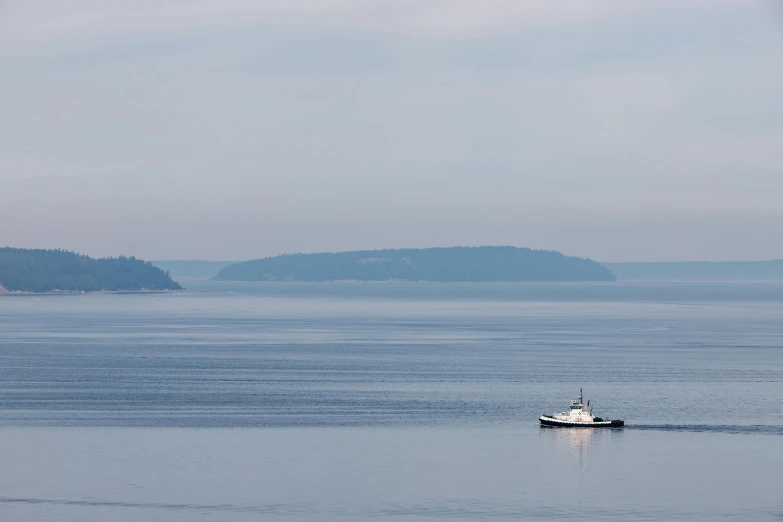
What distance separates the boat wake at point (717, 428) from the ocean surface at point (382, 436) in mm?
145

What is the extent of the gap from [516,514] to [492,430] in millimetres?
20336

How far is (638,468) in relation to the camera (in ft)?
193

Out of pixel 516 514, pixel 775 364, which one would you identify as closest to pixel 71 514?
pixel 516 514

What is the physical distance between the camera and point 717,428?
7025 cm

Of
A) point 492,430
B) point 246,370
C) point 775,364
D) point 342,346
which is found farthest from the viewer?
point 342,346

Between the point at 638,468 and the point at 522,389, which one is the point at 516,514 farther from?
the point at 522,389

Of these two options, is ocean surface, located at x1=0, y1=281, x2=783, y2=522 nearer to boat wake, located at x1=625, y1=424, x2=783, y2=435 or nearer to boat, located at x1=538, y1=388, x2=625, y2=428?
boat wake, located at x1=625, y1=424, x2=783, y2=435

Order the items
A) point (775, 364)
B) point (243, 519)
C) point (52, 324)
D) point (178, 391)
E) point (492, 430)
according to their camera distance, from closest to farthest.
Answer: point (243, 519) → point (492, 430) → point (178, 391) → point (775, 364) → point (52, 324)

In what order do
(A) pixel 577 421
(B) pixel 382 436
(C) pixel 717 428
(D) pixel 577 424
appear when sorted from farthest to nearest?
(A) pixel 577 421 → (D) pixel 577 424 → (C) pixel 717 428 → (B) pixel 382 436

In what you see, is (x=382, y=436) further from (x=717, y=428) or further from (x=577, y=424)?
(x=717, y=428)

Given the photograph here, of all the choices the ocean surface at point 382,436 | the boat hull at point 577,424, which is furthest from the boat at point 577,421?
the ocean surface at point 382,436

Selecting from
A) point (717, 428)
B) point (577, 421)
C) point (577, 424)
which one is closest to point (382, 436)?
point (577, 424)

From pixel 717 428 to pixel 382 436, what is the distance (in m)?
20.9

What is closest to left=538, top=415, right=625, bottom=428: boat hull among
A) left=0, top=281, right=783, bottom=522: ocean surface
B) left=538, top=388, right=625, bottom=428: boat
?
left=538, top=388, right=625, bottom=428: boat
